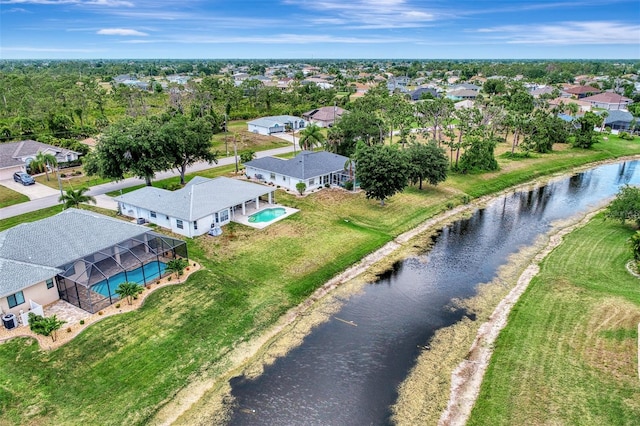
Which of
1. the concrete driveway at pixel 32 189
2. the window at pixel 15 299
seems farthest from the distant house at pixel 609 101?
the window at pixel 15 299

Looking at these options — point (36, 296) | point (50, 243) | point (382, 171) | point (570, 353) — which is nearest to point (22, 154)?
point (50, 243)

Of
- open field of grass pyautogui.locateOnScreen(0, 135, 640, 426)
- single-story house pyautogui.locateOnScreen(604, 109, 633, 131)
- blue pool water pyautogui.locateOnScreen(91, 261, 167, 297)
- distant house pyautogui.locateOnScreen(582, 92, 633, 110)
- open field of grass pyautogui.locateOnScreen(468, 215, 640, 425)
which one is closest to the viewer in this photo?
open field of grass pyautogui.locateOnScreen(468, 215, 640, 425)

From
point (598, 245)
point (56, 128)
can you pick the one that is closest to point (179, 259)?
point (598, 245)

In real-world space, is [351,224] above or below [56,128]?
below

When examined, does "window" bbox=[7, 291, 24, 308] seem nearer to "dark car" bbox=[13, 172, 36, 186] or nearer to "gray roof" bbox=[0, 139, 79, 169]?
"dark car" bbox=[13, 172, 36, 186]

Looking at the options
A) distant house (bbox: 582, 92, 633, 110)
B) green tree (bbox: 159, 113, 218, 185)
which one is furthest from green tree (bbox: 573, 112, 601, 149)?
green tree (bbox: 159, 113, 218, 185)

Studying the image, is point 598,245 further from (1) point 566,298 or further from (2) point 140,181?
(2) point 140,181
